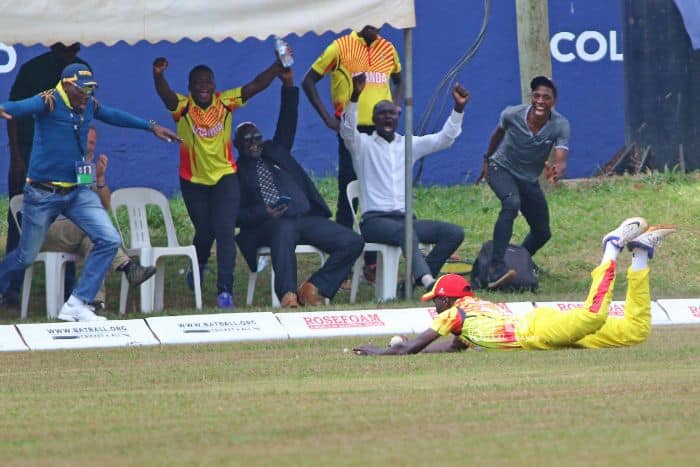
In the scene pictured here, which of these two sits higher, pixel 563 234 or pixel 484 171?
pixel 484 171

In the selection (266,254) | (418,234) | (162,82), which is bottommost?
(266,254)

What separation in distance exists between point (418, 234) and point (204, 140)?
214cm

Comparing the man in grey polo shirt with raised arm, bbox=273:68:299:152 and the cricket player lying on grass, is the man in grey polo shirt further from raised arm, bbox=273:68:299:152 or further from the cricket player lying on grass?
the cricket player lying on grass

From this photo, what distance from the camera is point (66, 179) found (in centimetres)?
1339

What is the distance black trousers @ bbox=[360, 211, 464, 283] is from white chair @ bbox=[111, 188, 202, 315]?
1.63 meters

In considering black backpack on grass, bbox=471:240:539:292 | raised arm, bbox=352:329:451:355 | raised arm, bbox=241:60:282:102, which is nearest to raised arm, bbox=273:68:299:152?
raised arm, bbox=241:60:282:102

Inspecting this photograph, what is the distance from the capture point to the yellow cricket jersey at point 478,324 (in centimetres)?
1089

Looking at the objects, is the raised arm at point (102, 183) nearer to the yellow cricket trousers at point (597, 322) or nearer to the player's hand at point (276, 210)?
the player's hand at point (276, 210)

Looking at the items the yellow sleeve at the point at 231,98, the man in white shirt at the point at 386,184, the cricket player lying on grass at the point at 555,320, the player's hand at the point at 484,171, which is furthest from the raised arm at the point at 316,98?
the cricket player lying on grass at the point at 555,320

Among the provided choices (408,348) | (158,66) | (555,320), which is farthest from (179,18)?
(555,320)

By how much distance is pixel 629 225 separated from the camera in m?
11.2

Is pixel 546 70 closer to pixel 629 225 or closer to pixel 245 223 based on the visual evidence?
pixel 245 223

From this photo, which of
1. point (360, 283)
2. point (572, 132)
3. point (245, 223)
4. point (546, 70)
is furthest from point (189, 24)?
point (572, 132)

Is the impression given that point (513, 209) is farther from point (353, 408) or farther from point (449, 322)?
point (353, 408)
